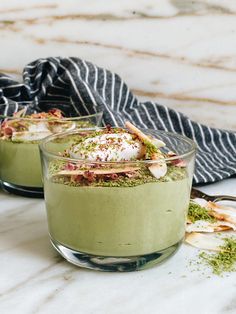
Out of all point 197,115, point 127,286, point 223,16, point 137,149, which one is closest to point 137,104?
point 197,115

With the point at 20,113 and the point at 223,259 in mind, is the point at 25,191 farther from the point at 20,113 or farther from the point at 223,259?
the point at 223,259

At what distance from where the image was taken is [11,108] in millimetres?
1134

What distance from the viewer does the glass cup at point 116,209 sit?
707mm

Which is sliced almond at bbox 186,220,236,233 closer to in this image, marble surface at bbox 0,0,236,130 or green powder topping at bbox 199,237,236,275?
green powder topping at bbox 199,237,236,275

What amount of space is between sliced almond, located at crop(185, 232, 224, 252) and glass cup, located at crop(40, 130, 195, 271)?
0.07m

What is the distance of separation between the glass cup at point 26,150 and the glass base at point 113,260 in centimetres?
28

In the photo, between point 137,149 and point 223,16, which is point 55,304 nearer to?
point 137,149

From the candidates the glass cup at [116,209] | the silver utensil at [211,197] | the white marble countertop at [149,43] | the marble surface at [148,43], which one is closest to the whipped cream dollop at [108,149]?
the glass cup at [116,209]

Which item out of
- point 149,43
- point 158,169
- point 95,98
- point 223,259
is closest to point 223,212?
point 223,259

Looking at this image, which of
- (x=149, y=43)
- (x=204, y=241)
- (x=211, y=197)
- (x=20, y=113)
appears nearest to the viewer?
(x=204, y=241)

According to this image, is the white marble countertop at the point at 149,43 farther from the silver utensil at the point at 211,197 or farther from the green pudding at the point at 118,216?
the green pudding at the point at 118,216

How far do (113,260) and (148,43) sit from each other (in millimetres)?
672

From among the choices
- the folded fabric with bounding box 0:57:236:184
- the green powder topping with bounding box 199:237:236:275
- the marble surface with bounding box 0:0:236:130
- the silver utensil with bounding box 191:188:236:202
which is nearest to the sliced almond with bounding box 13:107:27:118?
the folded fabric with bounding box 0:57:236:184

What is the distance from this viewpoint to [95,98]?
3.86 feet
